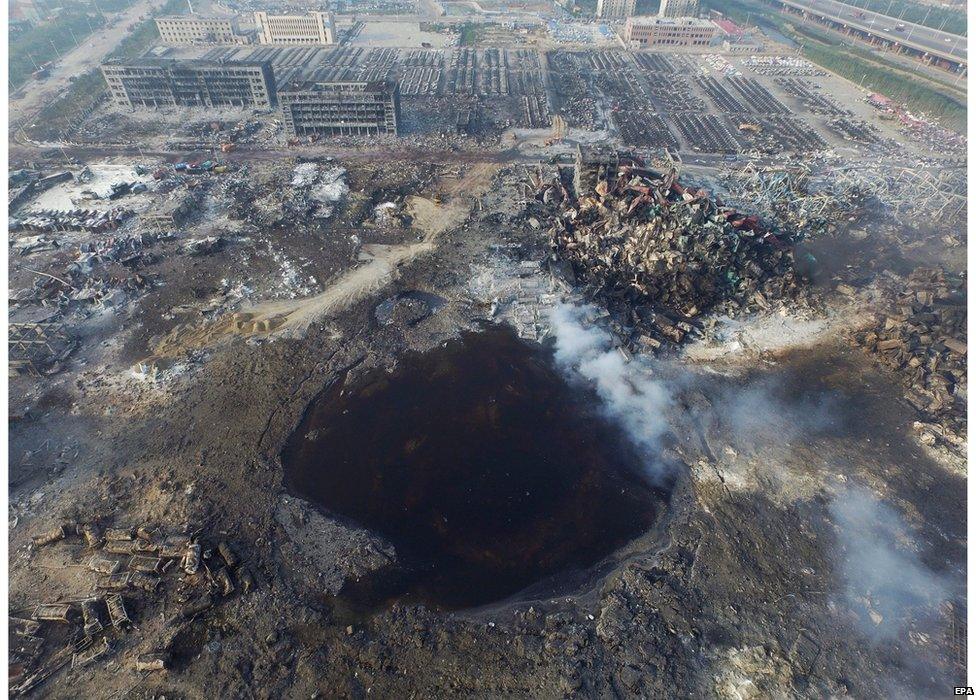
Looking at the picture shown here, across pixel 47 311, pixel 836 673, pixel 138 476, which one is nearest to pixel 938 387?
pixel 836 673

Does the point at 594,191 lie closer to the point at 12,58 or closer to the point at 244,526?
the point at 244,526

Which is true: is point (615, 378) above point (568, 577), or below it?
above

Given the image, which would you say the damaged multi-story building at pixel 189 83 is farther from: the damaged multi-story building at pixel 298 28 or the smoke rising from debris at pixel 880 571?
the smoke rising from debris at pixel 880 571

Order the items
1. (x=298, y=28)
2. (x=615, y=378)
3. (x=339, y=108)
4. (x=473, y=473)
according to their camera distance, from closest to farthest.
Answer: (x=473, y=473) → (x=615, y=378) → (x=339, y=108) → (x=298, y=28)

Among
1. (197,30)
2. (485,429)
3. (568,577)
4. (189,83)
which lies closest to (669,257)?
(485,429)

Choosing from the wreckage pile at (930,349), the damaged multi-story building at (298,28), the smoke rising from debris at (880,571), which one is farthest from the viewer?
the damaged multi-story building at (298,28)

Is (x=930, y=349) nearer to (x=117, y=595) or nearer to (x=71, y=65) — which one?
(x=117, y=595)

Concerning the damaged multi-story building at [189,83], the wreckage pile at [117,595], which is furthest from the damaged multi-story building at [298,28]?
the wreckage pile at [117,595]
